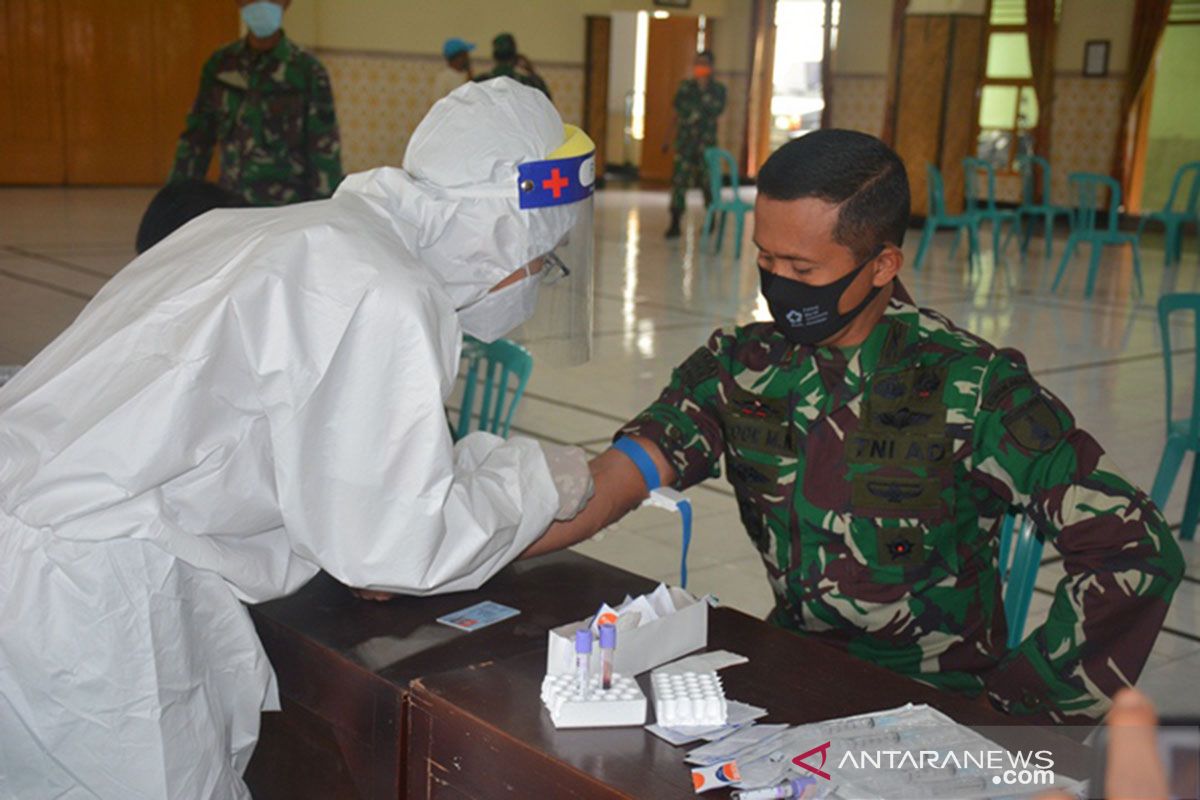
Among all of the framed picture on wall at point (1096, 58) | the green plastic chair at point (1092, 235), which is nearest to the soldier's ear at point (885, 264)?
the green plastic chair at point (1092, 235)

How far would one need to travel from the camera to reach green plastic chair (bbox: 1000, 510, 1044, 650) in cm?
205

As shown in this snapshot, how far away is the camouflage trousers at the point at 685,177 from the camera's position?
12.0 m

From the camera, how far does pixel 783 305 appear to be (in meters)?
1.80

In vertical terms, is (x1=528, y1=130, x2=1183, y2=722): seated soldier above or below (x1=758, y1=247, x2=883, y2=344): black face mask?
below

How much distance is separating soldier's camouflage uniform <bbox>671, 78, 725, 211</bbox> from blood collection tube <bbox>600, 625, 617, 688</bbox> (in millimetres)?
10804

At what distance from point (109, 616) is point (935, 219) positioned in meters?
9.37

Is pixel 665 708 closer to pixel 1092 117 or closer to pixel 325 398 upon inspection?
pixel 325 398

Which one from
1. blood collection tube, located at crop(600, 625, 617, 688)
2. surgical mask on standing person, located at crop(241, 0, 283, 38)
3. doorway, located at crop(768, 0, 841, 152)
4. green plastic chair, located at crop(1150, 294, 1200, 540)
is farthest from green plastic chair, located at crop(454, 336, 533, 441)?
doorway, located at crop(768, 0, 841, 152)

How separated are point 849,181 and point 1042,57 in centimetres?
Answer: 1322

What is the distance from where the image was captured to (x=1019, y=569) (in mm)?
2082

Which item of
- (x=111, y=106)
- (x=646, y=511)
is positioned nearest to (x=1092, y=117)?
(x=111, y=106)

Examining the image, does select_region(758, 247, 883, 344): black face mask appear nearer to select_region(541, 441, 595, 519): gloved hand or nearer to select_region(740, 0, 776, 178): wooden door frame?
select_region(541, 441, 595, 519): gloved hand

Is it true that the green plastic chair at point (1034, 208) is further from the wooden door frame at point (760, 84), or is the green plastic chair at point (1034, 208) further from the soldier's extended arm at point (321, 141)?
the soldier's extended arm at point (321, 141)

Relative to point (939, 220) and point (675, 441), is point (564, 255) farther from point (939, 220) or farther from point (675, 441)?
point (939, 220)
